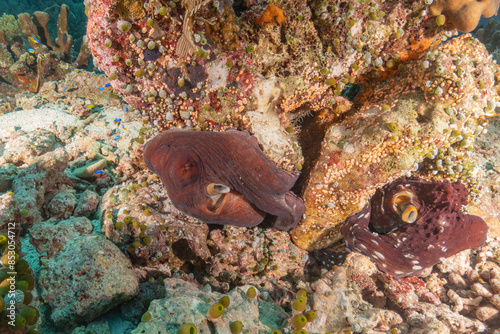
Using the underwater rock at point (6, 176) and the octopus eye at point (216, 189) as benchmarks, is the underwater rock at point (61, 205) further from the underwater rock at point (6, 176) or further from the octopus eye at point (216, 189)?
the octopus eye at point (216, 189)

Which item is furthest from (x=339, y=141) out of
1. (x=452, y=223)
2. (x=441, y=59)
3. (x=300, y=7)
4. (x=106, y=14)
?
(x=106, y=14)

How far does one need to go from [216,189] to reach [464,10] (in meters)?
3.60

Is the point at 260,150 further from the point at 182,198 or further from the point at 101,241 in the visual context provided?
the point at 101,241

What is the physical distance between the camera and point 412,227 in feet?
11.0

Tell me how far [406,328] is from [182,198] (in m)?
3.24

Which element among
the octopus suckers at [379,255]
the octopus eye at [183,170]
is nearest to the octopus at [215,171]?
the octopus eye at [183,170]

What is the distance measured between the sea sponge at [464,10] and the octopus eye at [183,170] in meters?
3.44

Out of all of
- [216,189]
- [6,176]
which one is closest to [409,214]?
[216,189]

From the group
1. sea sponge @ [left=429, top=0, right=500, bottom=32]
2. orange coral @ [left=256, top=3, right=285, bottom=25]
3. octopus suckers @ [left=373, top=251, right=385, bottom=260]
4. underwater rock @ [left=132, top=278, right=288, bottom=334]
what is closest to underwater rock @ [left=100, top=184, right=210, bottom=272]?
underwater rock @ [left=132, top=278, right=288, bottom=334]

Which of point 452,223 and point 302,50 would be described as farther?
point 452,223

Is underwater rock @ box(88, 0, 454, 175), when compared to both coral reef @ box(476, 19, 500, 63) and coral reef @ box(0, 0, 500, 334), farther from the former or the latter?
coral reef @ box(476, 19, 500, 63)

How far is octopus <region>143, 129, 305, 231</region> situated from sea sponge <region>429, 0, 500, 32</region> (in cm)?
265

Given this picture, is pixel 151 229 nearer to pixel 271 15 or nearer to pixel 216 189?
pixel 216 189

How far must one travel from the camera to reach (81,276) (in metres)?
2.33
